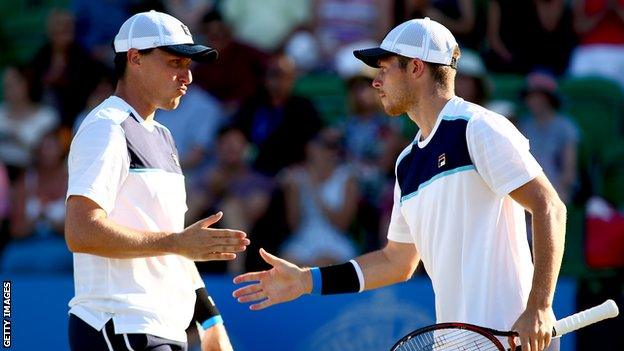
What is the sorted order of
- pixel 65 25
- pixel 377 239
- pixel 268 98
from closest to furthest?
pixel 377 239 → pixel 268 98 → pixel 65 25

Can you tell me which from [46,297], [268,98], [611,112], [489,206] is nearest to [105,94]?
[268,98]

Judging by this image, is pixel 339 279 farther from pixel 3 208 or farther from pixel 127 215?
pixel 3 208

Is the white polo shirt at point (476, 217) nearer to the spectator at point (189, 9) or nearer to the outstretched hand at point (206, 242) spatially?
the outstretched hand at point (206, 242)

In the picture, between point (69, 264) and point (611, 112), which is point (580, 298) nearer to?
point (611, 112)

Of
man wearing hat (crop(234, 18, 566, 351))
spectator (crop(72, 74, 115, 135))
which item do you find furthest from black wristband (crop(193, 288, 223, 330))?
spectator (crop(72, 74, 115, 135))

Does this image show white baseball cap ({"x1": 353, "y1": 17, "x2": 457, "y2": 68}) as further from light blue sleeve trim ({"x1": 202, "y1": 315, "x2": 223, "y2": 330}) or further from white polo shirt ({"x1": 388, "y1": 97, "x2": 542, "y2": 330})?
light blue sleeve trim ({"x1": 202, "y1": 315, "x2": 223, "y2": 330})

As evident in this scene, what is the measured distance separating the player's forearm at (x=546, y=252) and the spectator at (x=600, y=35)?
6122 millimetres

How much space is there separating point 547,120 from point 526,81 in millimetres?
570

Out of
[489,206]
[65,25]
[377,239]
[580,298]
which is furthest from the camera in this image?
[65,25]

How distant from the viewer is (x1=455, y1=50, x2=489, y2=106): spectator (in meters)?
10.3

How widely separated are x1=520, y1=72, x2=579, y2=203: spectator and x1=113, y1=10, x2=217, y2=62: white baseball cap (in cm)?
497

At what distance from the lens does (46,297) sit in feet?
28.8

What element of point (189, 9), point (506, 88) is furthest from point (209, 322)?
point (189, 9)

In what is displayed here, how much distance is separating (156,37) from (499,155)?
1.65 m
